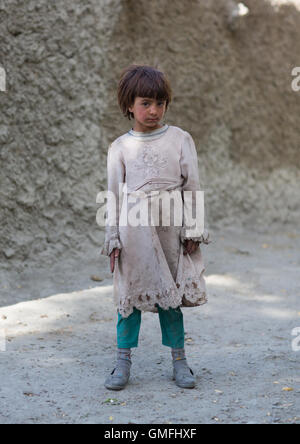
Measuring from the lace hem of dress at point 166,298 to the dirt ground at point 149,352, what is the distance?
1.18 feet

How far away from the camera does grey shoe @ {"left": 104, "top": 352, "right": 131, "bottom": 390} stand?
8.56 ft

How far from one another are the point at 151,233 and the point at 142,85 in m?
0.61

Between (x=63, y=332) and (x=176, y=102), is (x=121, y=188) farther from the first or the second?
(x=176, y=102)

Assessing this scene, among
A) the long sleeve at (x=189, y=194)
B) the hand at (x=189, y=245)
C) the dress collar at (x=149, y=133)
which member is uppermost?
the dress collar at (x=149, y=133)

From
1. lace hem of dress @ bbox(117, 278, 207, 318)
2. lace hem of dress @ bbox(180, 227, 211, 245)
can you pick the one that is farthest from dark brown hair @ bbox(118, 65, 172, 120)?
lace hem of dress @ bbox(117, 278, 207, 318)

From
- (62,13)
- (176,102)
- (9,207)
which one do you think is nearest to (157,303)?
(9,207)

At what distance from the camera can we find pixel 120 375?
2.64 m

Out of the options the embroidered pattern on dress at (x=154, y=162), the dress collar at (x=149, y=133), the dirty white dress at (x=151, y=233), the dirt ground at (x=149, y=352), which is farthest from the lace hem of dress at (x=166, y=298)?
the dress collar at (x=149, y=133)

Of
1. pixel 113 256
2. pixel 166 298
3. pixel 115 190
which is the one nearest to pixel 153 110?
pixel 115 190

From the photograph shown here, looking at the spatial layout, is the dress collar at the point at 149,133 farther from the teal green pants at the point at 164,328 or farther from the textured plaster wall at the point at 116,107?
the textured plaster wall at the point at 116,107

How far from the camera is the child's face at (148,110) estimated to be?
8.39ft

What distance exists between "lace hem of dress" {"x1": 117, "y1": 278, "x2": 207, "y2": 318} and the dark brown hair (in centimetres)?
79
